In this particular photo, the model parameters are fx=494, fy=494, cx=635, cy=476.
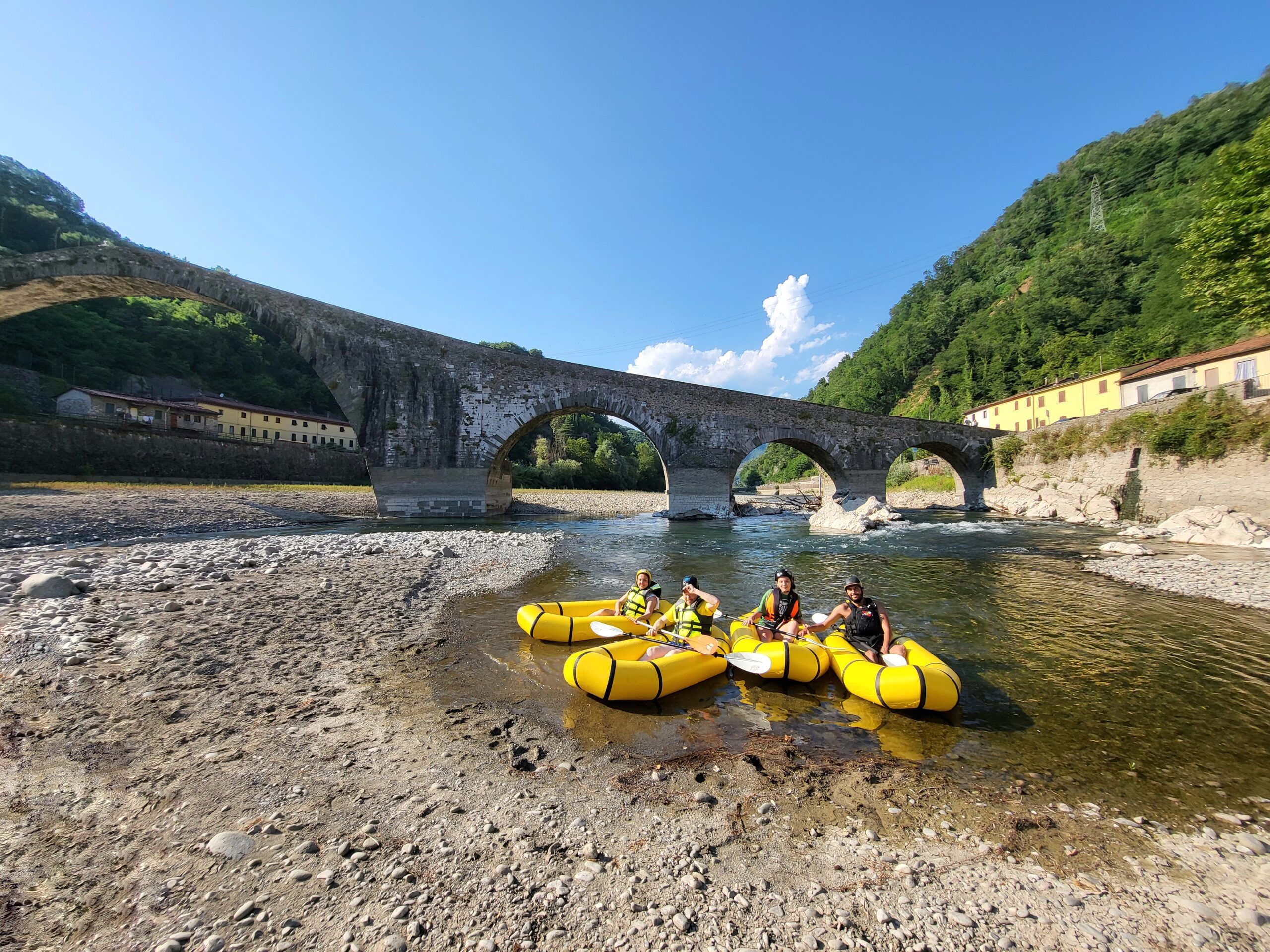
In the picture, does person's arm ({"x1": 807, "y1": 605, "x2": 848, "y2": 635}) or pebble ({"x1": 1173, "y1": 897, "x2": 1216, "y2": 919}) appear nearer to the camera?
pebble ({"x1": 1173, "y1": 897, "x2": 1216, "y2": 919})

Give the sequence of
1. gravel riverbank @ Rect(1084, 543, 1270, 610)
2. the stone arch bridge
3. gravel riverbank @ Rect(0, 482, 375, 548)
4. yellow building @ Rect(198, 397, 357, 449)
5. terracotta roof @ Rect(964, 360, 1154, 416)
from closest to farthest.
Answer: gravel riverbank @ Rect(1084, 543, 1270, 610) < gravel riverbank @ Rect(0, 482, 375, 548) < the stone arch bridge < terracotta roof @ Rect(964, 360, 1154, 416) < yellow building @ Rect(198, 397, 357, 449)

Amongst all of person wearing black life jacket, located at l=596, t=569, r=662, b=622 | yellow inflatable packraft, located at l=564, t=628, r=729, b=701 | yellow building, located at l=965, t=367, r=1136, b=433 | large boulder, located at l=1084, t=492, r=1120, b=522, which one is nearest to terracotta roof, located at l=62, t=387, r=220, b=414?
person wearing black life jacket, located at l=596, t=569, r=662, b=622

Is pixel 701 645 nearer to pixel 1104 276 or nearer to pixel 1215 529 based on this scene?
pixel 1215 529

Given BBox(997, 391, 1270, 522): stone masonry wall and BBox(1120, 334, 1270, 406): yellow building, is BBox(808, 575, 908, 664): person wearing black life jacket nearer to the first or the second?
BBox(997, 391, 1270, 522): stone masonry wall

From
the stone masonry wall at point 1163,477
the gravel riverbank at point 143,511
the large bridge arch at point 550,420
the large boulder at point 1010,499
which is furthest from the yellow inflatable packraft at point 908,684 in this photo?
the large boulder at point 1010,499

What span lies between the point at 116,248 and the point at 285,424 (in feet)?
82.8

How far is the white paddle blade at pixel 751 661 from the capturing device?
4.61 m

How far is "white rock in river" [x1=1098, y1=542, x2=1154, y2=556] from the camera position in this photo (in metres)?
11.6

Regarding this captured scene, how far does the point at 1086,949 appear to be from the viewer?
187cm

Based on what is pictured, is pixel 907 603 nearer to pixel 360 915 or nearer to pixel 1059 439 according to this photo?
pixel 360 915

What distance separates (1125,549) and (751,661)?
42.4 feet

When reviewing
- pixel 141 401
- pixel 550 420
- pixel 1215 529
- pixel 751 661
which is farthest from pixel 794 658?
pixel 141 401

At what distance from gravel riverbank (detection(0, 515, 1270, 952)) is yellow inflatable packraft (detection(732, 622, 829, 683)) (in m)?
0.93

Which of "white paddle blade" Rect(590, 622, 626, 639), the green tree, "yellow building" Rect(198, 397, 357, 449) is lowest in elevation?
"white paddle blade" Rect(590, 622, 626, 639)
